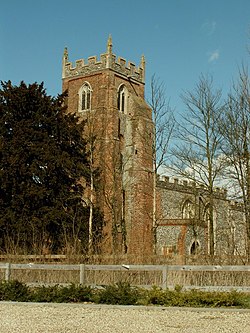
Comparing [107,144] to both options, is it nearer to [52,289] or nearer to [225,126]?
[225,126]

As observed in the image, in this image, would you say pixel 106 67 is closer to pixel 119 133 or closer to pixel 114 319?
pixel 119 133

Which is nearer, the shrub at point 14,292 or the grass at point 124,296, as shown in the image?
the grass at point 124,296

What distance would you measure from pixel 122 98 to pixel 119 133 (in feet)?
11.4

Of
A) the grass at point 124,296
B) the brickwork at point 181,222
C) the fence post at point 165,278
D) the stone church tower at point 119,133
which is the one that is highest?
the stone church tower at point 119,133

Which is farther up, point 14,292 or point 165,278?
point 165,278

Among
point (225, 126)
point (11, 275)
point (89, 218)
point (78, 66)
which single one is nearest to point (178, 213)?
point (78, 66)

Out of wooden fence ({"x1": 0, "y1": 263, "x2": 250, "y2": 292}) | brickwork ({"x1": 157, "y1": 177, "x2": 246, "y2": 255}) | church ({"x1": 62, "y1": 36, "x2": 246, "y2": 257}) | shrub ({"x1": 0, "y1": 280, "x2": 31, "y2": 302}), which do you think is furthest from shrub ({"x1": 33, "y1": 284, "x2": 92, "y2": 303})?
church ({"x1": 62, "y1": 36, "x2": 246, "y2": 257})

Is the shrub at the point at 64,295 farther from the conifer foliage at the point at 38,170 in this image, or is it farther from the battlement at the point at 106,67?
the battlement at the point at 106,67

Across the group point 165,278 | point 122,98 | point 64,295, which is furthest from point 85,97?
point 64,295

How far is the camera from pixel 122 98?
1815 inches

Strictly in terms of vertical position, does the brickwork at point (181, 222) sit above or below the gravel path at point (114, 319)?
above

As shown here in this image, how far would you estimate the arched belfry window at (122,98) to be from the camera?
45.6m

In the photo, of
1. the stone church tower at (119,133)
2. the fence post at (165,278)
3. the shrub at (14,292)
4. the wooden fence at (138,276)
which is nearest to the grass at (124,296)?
the shrub at (14,292)

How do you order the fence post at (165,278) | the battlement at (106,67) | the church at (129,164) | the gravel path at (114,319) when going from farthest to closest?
the battlement at (106,67), the church at (129,164), the fence post at (165,278), the gravel path at (114,319)
